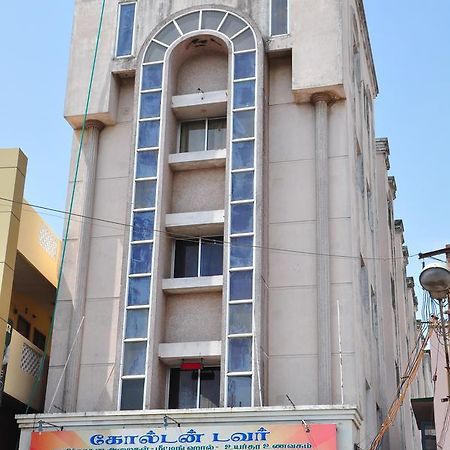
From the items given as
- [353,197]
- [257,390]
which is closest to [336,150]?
[353,197]

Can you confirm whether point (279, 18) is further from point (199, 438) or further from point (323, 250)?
point (199, 438)

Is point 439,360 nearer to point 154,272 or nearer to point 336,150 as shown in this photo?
point 336,150

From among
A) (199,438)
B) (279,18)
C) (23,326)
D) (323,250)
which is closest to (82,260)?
(199,438)

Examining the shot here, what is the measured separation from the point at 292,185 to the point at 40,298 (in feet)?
39.0

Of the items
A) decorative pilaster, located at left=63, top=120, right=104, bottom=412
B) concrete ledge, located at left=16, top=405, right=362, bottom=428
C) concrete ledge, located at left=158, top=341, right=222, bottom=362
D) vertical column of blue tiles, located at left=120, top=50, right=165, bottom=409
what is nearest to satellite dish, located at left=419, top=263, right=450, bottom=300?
concrete ledge, located at left=16, top=405, right=362, bottom=428

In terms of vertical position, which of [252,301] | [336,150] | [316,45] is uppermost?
[316,45]

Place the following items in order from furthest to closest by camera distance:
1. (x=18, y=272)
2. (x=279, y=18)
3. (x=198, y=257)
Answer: (x=18, y=272) → (x=279, y=18) → (x=198, y=257)

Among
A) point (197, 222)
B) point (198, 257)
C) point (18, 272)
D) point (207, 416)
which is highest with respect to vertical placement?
point (197, 222)

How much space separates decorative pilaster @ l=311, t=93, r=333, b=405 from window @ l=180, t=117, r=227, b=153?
314 cm

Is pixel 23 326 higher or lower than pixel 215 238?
lower

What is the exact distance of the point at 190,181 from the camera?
91.3 ft

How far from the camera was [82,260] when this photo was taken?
26.8m

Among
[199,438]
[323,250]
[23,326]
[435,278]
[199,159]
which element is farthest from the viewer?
[23,326]

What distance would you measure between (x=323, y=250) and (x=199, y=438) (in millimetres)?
6347
